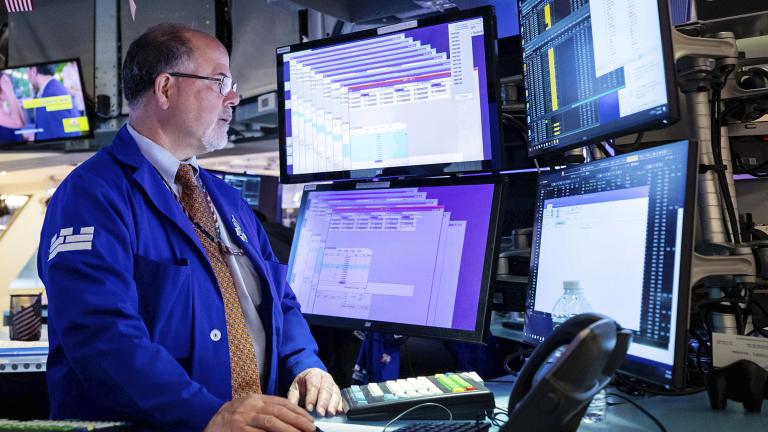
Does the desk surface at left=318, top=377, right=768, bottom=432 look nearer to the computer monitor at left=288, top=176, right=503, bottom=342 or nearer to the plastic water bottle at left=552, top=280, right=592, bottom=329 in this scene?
the plastic water bottle at left=552, top=280, right=592, bottom=329

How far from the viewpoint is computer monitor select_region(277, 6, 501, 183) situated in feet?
5.49

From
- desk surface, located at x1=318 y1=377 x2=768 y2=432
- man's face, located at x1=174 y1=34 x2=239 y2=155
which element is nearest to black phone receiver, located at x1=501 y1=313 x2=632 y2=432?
desk surface, located at x1=318 y1=377 x2=768 y2=432

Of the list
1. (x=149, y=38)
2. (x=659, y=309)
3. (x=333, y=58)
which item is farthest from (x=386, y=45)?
(x=659, y=309)

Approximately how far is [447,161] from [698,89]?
61 cm

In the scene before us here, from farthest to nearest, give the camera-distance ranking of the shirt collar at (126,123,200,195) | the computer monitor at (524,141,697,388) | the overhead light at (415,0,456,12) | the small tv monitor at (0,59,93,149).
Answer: the small tv monitor at (0,59,93,149) < the overhead light at (415,0,456,12) < the shirt collar at (126,123,200,195) < the computer monitor at (524,141,697,388)

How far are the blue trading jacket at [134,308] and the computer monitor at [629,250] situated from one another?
64 centimetres

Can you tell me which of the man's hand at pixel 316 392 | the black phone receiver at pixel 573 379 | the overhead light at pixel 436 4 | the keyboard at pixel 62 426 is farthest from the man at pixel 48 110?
the black phone receiver at pixel 573 379

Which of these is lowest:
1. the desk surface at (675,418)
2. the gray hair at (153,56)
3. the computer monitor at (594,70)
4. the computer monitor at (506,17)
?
the desk surface at (675,418)

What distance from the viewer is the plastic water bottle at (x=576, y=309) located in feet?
3.83

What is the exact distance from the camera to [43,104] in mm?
6312

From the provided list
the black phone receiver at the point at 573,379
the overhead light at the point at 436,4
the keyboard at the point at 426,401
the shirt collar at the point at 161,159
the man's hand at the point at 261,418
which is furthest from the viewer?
the overhead light at the point at 436,4

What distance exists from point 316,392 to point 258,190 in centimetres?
300

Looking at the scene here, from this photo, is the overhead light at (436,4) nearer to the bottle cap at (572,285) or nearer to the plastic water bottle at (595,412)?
the bottle cap at (572,285)

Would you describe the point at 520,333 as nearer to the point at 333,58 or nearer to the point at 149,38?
the point at 333,58
